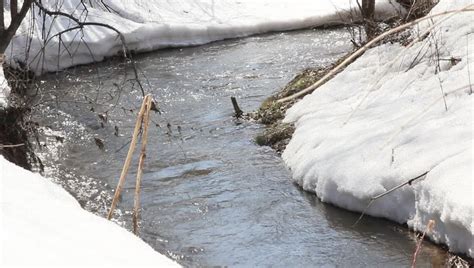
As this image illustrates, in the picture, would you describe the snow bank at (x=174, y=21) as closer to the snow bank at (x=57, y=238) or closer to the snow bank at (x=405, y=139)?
the snow bank at (x=405, y=139)

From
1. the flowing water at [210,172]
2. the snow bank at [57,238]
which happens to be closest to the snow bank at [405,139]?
the flowing water at [210,172]

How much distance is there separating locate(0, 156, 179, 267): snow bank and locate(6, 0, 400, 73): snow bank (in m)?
11.3

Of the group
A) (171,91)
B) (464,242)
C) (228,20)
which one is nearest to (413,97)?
(464,242)

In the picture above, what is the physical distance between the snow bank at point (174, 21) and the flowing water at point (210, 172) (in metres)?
1.07

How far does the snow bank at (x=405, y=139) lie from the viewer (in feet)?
16.5

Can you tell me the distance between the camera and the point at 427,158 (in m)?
5.48

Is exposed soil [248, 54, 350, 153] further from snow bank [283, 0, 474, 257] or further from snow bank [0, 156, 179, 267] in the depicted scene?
snow bank [0, 156, 179, 267]

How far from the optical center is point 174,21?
15930 millimetres

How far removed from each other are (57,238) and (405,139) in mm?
4494

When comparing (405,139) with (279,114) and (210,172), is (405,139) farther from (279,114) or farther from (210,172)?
(279,114)

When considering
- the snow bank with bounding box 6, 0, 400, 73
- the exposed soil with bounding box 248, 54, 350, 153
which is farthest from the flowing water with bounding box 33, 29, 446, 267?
the snow bank with bounding box 6, 0, 400, 73

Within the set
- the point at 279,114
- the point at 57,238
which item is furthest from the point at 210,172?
the point at 57,238

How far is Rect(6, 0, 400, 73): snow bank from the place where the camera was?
13977 millimetres

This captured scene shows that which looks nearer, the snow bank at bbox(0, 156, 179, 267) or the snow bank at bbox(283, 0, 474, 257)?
the snow bank at bbox(0, 156, 179, 267)
